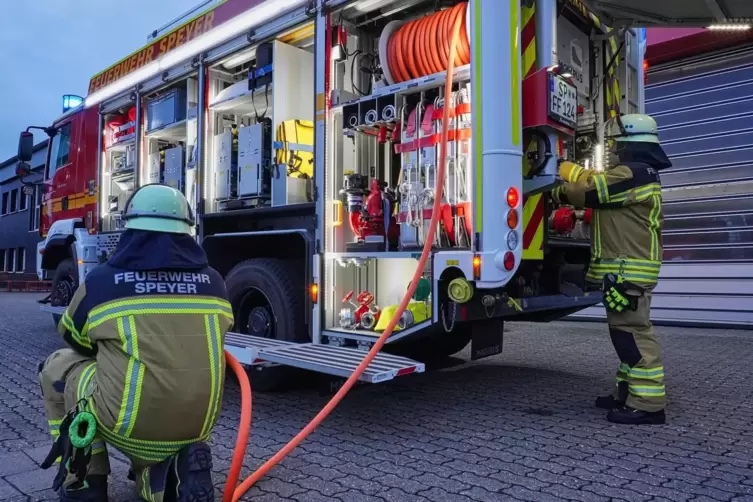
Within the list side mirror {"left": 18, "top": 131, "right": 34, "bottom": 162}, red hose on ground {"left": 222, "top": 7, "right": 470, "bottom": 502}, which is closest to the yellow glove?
red hose on ground {"left": 222, "top": 7, "right": 470, "bottom": 502}

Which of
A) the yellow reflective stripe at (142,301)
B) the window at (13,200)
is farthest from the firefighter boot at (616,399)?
the window at (13,200)

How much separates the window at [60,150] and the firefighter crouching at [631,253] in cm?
621

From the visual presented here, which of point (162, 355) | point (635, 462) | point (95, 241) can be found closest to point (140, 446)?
point (162, 355)

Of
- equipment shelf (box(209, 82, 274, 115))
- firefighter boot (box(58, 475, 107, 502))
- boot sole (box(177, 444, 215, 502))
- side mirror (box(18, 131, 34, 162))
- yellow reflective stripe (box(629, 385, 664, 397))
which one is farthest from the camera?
side mirror (box(18, 131, 34, 162))

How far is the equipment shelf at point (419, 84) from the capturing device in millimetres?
3609

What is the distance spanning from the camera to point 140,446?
7.77 feet

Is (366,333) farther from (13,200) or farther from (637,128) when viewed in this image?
(13,200)

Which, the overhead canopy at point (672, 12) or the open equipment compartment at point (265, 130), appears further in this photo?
the open equipment compartment at point (265, 130)

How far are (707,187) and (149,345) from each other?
8.21m

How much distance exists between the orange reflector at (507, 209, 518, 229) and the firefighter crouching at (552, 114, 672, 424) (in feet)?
1.97

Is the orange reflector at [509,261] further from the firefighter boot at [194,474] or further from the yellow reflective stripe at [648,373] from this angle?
the firefighter boot at [194,474]

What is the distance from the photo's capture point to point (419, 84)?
379 cm

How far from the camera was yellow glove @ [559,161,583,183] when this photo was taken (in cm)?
385

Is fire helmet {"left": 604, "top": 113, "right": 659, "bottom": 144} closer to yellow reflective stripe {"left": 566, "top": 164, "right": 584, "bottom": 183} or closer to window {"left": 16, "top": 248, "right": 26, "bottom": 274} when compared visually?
yellow reflective stripe {"left": 566, "top": 164, "right": 584, "bottom": 183}
